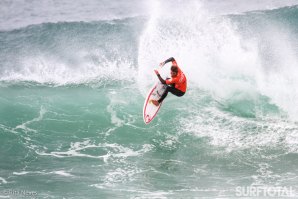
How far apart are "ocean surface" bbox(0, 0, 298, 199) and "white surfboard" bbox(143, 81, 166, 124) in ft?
2.26

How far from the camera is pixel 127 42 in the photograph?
24.4 metres

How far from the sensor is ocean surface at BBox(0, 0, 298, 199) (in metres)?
14.6

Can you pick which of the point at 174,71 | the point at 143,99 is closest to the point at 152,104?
the point at 174,71

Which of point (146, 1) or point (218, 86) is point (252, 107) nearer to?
point (218, 86)

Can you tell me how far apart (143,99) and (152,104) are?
2347 millimetres

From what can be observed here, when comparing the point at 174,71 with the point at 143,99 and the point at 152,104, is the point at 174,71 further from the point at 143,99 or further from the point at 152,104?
the point at 143,99

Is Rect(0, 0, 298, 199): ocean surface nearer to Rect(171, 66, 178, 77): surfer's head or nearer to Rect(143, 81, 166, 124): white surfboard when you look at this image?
Rect(143, 81, 166, 124): white surfboard

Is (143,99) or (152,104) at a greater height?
(143,99)

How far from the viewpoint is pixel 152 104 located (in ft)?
56.7

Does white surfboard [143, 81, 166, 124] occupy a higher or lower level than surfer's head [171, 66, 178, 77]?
lower

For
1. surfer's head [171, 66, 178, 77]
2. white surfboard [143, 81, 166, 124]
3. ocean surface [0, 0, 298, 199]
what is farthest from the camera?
white surfboard [143, 81, 166, 124]

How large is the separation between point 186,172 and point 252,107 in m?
4.98

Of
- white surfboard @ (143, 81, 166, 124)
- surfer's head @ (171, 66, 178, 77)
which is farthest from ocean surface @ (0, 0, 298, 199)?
surfer's head @ (171, 66, 178, 77)

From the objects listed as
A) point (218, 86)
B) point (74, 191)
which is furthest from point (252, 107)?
point (74, 191)
